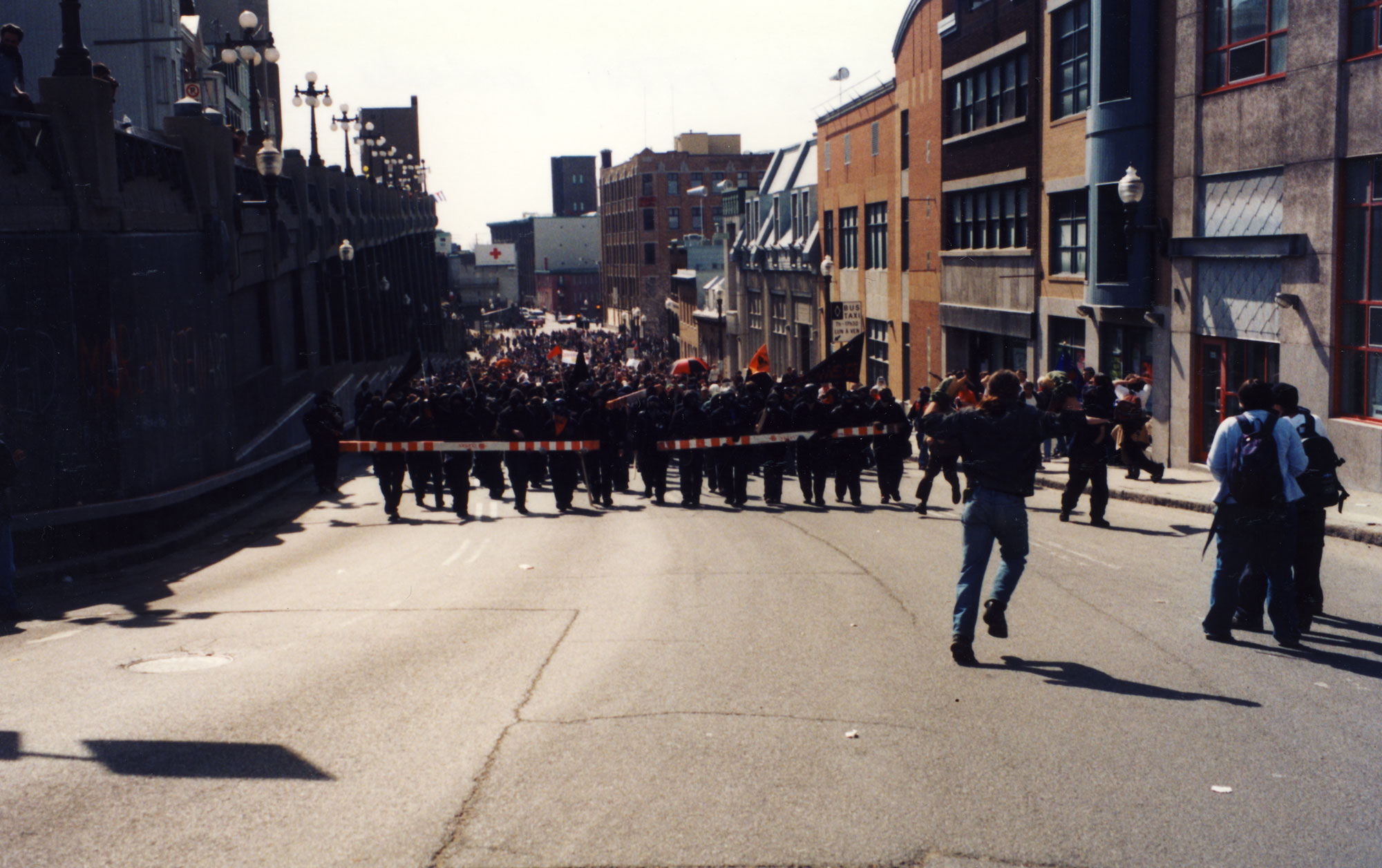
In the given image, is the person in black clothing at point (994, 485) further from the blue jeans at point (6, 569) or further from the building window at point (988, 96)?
the building window at point (988, 96)

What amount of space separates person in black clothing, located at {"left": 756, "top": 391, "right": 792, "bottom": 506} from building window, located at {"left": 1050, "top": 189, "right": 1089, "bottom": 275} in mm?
9670

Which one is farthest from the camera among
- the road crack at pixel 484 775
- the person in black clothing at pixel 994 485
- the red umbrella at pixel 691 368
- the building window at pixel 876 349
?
the building window at pixel 876 349

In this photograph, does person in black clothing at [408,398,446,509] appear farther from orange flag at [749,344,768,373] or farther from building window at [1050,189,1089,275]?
building window at [1050,189,1089,275]

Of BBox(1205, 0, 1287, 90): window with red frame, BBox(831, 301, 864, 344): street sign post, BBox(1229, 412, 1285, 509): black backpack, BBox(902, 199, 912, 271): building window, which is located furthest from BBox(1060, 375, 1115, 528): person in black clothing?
BBox(902, 199, 912, 271): building window

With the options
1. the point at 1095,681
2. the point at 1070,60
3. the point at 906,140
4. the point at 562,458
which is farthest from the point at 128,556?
the point at 906,140

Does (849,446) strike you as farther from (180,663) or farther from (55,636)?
(180,663)

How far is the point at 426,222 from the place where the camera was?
238 ft

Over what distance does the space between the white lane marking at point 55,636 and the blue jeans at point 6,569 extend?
94 centimetres

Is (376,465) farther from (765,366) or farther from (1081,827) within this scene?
(1081,827)

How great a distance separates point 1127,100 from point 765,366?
31.2 feet

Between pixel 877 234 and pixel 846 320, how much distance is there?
972 centimetres

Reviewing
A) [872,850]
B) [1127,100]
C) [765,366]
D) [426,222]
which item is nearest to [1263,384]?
[872,850]

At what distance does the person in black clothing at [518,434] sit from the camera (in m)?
18.8

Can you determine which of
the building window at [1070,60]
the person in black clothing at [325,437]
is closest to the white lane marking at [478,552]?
the person in black clothing at [325,437]
